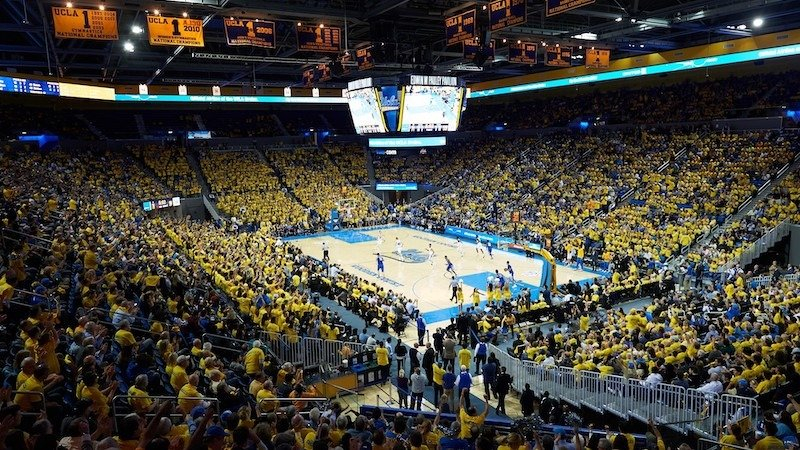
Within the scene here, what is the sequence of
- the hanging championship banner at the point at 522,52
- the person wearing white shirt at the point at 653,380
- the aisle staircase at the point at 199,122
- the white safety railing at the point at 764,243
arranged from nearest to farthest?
the person wearing white shirt at the point at 653,380 < the hanging championship banner at the point at 522,52 < the white safety railing at the point at 764,243 < the aisle staircase at the point at 199,122

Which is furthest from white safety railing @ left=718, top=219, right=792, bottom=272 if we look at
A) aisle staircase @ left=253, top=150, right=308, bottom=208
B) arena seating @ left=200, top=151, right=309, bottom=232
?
aisle staircase @ left=253, top=150, right=308, bottom=208

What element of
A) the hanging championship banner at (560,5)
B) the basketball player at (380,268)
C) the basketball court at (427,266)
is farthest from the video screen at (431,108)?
the hanging championship banner at (560,5)

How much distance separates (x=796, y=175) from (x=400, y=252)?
19.8 metres

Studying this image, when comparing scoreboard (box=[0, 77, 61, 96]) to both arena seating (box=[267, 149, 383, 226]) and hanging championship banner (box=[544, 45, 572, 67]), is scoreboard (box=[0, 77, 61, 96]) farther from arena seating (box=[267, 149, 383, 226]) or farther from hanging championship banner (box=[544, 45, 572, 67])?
hanging championship banner (box=[544, 45, 572, 67])

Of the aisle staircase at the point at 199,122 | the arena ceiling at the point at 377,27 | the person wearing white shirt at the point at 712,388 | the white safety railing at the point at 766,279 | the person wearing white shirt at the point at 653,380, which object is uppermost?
the arena ceiling at the point at 377,27

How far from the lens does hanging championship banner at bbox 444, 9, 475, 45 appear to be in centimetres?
1653

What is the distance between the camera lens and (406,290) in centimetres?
2408

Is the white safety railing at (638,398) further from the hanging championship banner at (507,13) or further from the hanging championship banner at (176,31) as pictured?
the hanging championship banner at (176,31)

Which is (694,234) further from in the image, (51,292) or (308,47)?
(51,292)

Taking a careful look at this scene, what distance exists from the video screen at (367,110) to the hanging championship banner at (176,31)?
12307mm

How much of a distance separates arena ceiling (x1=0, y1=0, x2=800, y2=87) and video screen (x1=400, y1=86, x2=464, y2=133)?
5.23 feet

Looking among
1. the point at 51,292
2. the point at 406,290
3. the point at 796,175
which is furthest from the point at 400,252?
the point at 51,292

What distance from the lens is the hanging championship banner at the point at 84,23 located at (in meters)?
12.8

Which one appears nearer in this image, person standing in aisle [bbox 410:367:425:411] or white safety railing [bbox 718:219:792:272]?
person standing in aisle [bbox 410:367:425:411]
